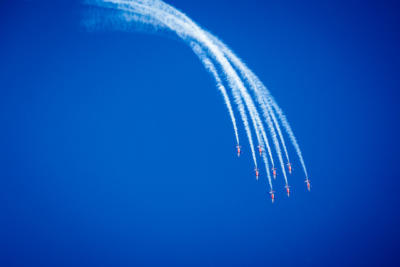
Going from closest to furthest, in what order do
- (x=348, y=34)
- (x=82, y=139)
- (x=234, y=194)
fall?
(x=82, y=139)
(x=234, y=194)
(x=348, y=34)

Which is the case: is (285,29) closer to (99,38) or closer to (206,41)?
(206,41)

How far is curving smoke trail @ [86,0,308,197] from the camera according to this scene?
364 centimetres

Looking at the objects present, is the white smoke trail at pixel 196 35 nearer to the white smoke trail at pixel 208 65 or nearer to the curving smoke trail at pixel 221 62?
the curving smoke trail at pixel 221 62

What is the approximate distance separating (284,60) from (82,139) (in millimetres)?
3609

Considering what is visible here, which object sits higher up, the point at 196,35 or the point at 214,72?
the point at 196,35

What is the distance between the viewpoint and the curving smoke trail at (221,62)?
12.0ft

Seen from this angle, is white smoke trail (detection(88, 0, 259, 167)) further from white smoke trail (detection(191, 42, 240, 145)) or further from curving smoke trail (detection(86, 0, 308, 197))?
white smoke trail (detection(191, 42, 240, 145))

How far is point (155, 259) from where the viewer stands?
3.83 meters

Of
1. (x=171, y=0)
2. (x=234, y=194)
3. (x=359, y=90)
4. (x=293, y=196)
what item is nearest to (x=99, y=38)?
(x=171, y=0)

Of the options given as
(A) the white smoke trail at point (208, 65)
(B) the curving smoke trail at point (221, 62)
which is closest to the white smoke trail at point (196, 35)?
(B) the curving smoke trail at point (221, 62)

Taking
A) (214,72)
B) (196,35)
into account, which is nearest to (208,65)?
(214,72)

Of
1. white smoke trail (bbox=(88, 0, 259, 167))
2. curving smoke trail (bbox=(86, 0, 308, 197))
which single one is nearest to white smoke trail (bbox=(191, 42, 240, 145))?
curving smoke trail (bbox=(86, 0, 308, 197))

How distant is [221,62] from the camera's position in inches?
149

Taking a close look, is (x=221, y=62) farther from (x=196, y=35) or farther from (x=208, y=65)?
(x=196, y=35)
